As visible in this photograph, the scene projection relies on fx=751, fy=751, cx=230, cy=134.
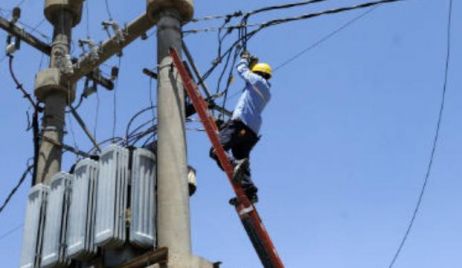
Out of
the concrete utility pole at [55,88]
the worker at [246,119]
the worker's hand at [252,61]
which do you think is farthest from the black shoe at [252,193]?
the concrete utility pole at [55,88]

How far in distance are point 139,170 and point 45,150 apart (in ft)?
9.27

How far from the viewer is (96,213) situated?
334 inches

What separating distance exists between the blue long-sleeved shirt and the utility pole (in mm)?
718

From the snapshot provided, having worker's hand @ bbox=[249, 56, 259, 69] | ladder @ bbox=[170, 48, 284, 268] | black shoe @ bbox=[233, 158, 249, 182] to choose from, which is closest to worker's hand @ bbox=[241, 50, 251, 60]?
worker's hand @ bbox=[249, 56, 259, 69]

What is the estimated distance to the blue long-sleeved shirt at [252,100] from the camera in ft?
28.0

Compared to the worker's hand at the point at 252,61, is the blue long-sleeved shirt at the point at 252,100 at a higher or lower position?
lower

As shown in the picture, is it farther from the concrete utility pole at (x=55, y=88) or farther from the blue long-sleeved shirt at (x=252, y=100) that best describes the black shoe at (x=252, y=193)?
the concrete utility pole at (x=55, y=88)

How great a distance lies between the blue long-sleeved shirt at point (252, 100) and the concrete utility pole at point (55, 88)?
345 centimetres

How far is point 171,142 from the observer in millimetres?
8484

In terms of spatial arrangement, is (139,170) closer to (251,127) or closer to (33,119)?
(251,127)

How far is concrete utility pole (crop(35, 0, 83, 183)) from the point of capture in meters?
10.8

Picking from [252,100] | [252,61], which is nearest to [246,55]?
[252,61]

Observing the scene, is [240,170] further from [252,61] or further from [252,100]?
[252,61]

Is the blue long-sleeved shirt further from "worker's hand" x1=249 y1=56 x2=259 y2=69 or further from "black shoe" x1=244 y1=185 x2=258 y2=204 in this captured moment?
"black shoe" x1=244 y1=185 x2=258 y2=204
